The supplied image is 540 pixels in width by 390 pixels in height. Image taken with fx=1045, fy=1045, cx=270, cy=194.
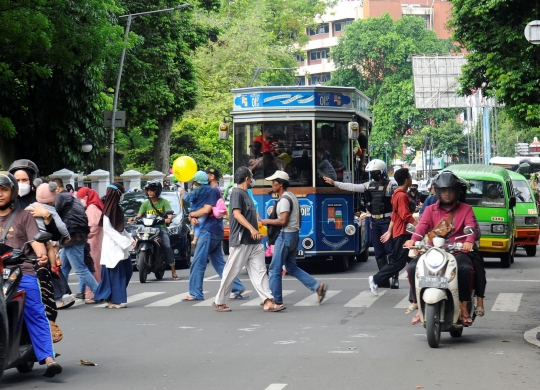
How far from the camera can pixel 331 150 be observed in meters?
19.5

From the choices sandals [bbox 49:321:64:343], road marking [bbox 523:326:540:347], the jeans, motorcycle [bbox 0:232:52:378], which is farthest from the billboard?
motorcycle [bbox 0:232:52:378]

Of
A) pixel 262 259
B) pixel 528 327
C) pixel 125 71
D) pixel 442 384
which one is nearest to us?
pixel 442 384

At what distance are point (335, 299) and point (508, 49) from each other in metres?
16.5

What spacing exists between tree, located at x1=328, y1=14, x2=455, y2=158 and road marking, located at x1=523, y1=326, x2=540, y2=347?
256 feet

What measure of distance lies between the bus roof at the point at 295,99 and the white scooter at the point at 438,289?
9.13 metres

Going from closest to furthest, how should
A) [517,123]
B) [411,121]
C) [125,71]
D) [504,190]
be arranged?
[504,190]
[517,123]
[125,71]
[411,121]

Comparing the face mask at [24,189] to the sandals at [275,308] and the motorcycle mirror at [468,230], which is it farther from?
the sandals at [275,308]

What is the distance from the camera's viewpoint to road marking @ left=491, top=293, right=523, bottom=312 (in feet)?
46.6

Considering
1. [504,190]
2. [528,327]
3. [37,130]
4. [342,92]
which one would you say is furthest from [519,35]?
[528,327]

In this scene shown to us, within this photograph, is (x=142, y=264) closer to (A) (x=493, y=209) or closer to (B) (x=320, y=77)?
(A) (x=493, y=209)

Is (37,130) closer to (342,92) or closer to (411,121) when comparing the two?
(342,92)

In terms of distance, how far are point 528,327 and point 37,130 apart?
75.2 ft

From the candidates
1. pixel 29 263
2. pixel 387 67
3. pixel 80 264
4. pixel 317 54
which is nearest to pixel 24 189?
pixel 29 263

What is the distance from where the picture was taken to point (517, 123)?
3072 cm
